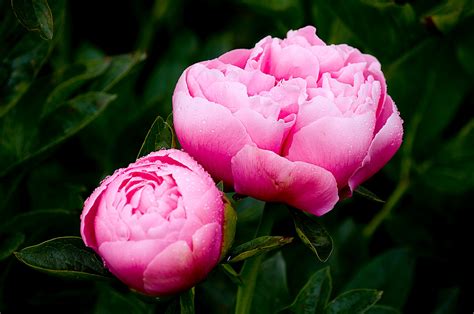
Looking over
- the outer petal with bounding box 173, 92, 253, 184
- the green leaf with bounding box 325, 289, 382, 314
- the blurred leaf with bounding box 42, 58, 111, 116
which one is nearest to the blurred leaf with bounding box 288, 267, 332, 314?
the green leaf with bounding box 325, 289, 382, 314

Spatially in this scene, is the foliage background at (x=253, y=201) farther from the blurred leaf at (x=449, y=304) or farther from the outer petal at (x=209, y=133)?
the outer petal at (x=209, y=133)

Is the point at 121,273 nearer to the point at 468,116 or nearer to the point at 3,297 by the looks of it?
the point at 3,297

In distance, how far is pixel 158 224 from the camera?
30.6 inches

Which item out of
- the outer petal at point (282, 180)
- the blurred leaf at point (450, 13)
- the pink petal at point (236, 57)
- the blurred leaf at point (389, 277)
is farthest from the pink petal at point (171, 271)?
the blurred leaf at point (450, 13)

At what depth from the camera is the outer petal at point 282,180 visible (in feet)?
2.68

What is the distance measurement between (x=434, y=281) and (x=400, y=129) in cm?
72

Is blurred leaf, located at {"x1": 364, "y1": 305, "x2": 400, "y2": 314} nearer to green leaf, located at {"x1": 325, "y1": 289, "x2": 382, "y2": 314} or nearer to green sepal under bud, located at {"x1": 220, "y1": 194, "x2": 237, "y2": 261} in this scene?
green leaf, located at {"x1": 325, "y1": 289, "x2": 382, "y2": 314}

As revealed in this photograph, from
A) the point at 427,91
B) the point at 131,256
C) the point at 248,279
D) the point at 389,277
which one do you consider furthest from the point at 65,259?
the point at 427,91

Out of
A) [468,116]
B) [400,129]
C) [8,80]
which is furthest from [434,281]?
[8,80]

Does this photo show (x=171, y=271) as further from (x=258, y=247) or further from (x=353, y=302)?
(x=353, y=302)

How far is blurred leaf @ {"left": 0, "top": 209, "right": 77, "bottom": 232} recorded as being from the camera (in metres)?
1.16

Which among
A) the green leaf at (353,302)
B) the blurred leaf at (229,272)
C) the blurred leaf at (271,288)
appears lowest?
the blurred leaf at (271,288)

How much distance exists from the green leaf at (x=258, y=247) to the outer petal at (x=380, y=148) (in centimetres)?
10

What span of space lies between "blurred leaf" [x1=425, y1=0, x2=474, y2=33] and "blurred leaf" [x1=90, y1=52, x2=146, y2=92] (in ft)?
1.55
